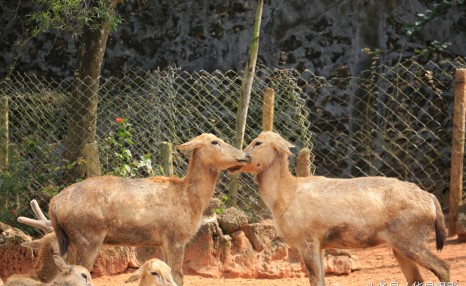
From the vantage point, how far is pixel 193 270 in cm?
1181

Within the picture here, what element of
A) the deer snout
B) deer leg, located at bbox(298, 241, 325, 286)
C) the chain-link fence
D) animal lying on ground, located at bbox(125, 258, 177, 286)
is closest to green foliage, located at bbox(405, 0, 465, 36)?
the chain-link fence

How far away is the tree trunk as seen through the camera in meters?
12.7

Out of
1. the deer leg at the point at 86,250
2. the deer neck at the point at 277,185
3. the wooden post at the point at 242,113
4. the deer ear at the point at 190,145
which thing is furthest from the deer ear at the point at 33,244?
the wooden post at the point at 242,113

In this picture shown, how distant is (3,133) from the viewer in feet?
42.9

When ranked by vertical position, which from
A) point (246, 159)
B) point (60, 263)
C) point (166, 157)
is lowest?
point (60, 263)

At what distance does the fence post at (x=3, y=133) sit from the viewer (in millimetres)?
12914

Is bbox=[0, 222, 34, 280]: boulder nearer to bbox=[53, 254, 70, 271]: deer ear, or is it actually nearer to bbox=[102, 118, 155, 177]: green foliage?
bbox=[102, 118, 155, 177]: green foliage

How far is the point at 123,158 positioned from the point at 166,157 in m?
0.57

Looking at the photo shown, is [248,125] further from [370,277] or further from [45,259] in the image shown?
[45,259]

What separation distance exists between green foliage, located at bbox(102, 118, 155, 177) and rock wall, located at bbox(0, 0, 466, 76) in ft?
8.79

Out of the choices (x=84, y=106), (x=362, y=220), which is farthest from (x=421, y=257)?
(x=84, y=106)

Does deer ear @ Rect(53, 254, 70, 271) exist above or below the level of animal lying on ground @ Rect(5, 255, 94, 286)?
above

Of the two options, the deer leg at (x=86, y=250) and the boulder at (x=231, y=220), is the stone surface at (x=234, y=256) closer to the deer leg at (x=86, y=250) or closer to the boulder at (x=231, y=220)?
the boulder at (x=231, y=220)

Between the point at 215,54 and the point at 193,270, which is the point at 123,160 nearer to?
the point at 193,270
